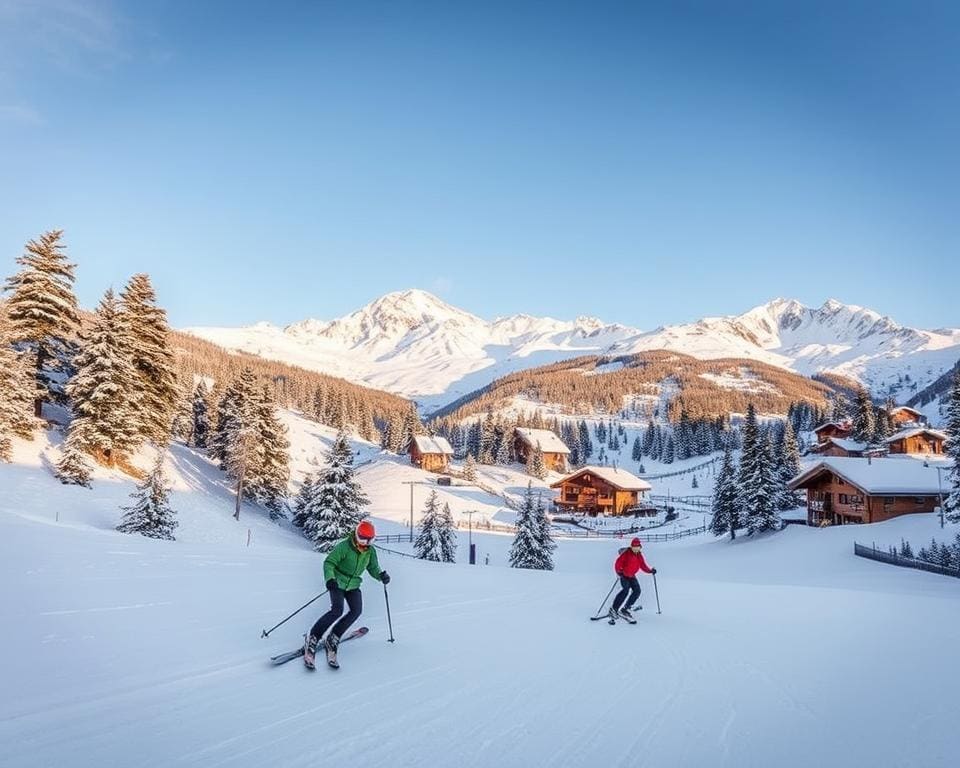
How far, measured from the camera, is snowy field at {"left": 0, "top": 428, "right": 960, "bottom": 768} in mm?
5281

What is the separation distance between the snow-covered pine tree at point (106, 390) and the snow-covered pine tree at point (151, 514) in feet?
29.7

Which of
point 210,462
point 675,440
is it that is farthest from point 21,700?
point 675,440

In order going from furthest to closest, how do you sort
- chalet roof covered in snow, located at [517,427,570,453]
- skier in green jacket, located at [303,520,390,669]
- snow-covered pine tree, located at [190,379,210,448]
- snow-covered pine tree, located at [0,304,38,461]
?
chalet roof covered in snow, located at [517,427,570,453] → snow-covered pine tree, located at [190,379,210,448] → snow-covered pine tree, located at [0,304,38,461] → skier in green jacket, located at [303,520,390,669]

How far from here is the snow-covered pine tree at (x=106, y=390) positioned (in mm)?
31641

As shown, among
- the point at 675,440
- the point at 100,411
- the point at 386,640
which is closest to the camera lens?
the point at 386,640

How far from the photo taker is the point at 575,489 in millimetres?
87562

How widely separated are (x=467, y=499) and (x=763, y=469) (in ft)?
128

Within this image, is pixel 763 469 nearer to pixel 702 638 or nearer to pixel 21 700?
pixel 702 638

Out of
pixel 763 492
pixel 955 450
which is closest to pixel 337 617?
pixel 955 450

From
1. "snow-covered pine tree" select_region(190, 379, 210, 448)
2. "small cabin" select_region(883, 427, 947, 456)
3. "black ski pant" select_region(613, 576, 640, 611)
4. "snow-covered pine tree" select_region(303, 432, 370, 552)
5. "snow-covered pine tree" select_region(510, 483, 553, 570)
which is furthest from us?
"small cabin" select_region(883, 427, 947, 456)

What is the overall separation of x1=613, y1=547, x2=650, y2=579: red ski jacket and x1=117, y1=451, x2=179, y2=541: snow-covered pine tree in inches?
770

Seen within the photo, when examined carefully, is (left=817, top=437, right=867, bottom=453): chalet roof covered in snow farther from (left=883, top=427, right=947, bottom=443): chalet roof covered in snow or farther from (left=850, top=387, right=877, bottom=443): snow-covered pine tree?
(left=883, top=427, right=947, bottom=443): chalet roof covered in snow

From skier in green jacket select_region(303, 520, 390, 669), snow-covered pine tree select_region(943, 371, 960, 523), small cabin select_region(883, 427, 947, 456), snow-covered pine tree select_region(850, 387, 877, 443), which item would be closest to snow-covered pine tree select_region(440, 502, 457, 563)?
snow-covered pine tree select_region(943, 371, 960, 523)

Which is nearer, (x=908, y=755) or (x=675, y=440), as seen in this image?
(x=908, y=755)
